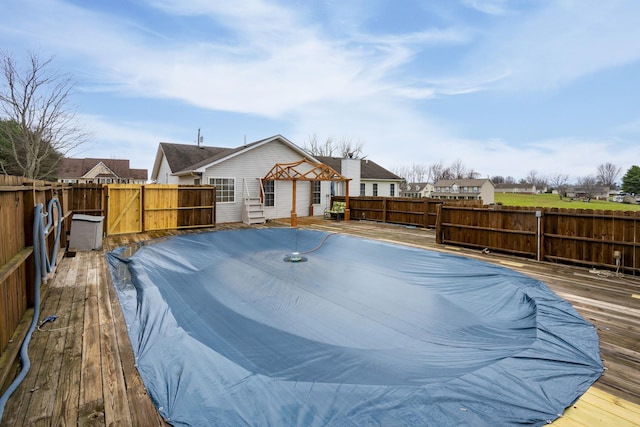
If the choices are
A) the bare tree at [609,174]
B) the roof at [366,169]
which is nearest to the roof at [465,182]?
the roof at [366,169]

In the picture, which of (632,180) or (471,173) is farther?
(471,173)

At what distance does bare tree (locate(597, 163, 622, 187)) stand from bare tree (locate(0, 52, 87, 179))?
99.2 metres

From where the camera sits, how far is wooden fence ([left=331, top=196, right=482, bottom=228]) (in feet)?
43.1

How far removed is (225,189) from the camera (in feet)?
46.9

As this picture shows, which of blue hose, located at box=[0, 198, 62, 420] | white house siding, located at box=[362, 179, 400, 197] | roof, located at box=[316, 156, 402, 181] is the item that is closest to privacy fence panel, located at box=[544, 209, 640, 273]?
blue hose, located at box=[0, 198, 62, 420]


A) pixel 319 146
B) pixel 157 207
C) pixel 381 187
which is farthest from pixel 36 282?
pixel 319 146

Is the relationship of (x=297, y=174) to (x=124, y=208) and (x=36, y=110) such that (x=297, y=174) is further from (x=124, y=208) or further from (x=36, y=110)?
(x=36, y=110)

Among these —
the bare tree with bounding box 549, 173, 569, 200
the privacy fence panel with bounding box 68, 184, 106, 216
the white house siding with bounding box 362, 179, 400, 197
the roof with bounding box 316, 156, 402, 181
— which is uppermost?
the bare tree with bounding box 549, 173, 569, 200

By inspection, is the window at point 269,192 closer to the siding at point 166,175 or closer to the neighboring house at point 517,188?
the siding at point 166,175

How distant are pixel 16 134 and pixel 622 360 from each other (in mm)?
25910

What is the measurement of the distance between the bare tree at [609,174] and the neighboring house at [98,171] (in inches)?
3869

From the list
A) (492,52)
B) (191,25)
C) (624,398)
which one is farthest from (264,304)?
(492,52)

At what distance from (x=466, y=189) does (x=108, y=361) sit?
2391 inches

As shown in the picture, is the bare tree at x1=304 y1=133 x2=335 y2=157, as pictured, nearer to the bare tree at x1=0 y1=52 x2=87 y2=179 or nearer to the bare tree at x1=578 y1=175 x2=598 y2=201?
the bare tree at x1=0 y1=52 x2=87 y2=179
